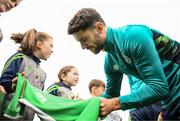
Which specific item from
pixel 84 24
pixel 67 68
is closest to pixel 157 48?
pixel 84 24

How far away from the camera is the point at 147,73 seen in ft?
6.66

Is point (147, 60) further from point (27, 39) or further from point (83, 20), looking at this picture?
point (27, 39)

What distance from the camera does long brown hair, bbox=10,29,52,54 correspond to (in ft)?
11.6

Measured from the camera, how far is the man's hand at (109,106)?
2.07m

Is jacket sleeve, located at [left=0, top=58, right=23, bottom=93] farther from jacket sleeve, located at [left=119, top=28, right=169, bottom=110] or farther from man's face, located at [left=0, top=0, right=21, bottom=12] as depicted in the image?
jacket sleeve, located at [left=119, top=28, right=169, bottom=110]

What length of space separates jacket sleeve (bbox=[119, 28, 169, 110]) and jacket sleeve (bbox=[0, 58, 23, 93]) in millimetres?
1396

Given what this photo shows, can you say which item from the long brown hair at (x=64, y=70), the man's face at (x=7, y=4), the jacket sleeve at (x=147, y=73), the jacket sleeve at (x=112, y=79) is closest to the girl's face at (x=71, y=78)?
the long brown hair at (x=64, y=70)

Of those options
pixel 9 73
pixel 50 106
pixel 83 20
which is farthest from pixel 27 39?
pixel 83 20

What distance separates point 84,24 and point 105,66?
1.61 feet

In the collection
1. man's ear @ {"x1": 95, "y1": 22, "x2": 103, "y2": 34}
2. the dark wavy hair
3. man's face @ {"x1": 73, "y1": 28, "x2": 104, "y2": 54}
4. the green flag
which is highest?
the dark wavy hair

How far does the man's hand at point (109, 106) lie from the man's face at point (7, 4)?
1.42 metres

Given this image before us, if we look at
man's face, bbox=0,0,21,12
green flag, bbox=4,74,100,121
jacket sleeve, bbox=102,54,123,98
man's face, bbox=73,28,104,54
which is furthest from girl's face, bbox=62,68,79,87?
man's face, bbox=73,28,104,54

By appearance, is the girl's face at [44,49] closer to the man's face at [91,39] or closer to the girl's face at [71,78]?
the girl's face at [71,78]

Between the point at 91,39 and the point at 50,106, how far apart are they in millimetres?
531
